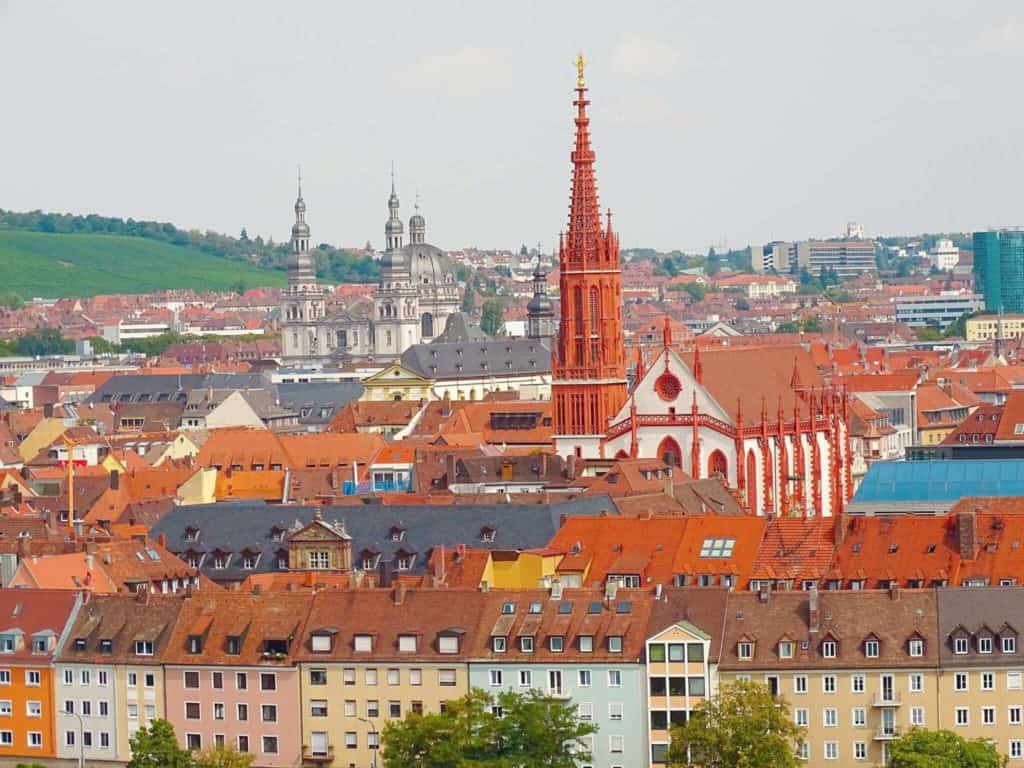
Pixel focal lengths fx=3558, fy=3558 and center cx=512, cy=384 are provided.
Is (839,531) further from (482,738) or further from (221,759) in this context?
(221,759)

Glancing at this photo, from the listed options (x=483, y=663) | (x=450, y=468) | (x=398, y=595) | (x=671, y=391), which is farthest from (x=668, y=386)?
(x=483, y=663)

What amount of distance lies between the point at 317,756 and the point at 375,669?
265cm

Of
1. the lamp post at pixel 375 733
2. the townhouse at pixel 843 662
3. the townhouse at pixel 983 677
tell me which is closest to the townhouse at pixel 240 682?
the lamp post at pixel 375 733

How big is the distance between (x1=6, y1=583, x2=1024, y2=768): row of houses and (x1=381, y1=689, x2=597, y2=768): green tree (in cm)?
422

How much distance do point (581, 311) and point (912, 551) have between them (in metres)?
53.2

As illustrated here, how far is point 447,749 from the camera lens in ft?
269

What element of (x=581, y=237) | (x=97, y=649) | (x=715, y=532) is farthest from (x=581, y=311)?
(x=97, y=649)

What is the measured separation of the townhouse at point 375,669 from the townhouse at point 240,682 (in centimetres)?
44

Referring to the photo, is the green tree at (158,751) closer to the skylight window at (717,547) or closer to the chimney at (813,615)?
the chimney at (813,615)

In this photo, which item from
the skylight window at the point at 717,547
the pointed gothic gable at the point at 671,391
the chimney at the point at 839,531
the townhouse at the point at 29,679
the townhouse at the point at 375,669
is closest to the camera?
the townhouse at the point at 375,669

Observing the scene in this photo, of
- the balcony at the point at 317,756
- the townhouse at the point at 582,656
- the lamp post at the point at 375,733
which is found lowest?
the balcony at the point at 317,756

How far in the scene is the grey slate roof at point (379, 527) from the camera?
112 m

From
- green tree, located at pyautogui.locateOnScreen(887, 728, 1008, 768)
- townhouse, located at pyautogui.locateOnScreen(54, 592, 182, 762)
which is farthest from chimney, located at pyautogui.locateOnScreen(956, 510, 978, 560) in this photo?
townhouse, located at pyautogui.locateOnScreen(54, 592, 182, 762)

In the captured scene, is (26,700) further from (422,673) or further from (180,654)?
(422,673)
